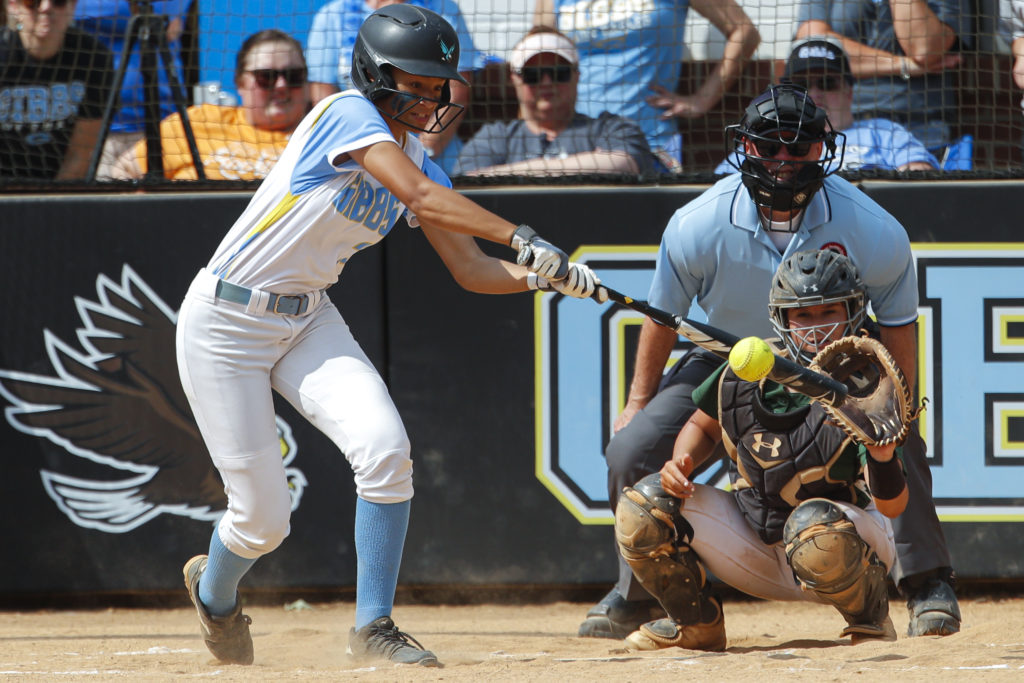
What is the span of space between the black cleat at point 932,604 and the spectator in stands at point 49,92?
11.3 feet

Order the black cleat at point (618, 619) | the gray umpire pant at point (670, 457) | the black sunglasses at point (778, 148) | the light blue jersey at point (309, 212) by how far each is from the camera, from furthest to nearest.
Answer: the black cleat at point (618, 619) < the gray umpire pant at point (670, 457) < the black sunglasses at point (778, 148) < the light blue jersey at point (309, 212)

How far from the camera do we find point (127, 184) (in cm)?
425

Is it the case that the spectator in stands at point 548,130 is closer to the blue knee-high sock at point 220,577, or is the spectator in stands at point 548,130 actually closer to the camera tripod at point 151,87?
the camera tripod at point 151,87

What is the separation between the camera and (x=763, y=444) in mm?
2971

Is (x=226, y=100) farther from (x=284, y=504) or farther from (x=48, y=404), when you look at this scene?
(x=284, y=504)

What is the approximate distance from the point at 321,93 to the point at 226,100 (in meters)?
0.45

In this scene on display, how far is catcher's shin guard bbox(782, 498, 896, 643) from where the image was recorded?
281 centimetres

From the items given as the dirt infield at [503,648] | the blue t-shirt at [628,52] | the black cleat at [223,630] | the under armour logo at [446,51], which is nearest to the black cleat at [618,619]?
the dirt infield at [503,648]

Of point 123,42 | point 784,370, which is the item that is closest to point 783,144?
point 784,370

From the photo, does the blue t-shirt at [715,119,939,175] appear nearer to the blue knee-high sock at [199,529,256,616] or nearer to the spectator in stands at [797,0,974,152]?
the spectator in stands at [797,0,974,152]

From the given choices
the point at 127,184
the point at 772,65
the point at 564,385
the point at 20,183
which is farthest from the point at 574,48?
the point at 20,183

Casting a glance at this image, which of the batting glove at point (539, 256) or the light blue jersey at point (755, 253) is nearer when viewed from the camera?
the batting glove at point (539, 256)

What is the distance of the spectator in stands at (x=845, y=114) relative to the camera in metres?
4.31

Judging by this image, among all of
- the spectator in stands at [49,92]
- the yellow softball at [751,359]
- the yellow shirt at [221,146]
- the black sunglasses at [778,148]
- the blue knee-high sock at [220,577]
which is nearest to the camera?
the yellow softball at [751,359]
